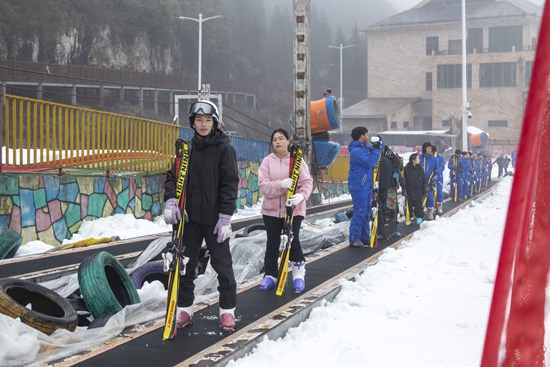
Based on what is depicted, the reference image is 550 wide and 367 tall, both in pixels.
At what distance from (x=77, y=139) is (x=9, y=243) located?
3743mm

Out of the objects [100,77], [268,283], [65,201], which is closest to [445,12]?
[100,77]

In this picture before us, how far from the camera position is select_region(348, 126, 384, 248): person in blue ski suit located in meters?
10.4

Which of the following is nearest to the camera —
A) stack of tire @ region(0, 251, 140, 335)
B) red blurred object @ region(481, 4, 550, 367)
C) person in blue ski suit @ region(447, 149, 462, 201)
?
red blurred object @ region(481, 4, 550, 367)

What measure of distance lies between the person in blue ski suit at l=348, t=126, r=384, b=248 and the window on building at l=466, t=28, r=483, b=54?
65.7m

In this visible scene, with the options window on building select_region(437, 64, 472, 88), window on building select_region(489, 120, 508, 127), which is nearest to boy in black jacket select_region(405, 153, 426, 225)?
window on building select_region(489, 120, 508, 127)

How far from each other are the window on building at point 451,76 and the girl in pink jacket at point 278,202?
7033cm

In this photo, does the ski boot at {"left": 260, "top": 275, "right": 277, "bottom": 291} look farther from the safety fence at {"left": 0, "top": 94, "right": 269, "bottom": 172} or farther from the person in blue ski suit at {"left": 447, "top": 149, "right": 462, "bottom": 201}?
the person in blue ski suit at {"left": 447, "top": 149, "right": 462, "bottom": 201}

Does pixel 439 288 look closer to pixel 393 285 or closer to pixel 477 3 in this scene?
pixel 393 285

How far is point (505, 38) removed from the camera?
7019 centimetres

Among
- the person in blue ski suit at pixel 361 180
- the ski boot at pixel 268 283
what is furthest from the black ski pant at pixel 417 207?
the ski boot at pixel 268 283

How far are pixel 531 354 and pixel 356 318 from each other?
5.45 metres

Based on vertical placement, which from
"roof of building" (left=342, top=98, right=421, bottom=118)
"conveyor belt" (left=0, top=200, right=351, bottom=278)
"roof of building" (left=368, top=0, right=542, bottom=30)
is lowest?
"conveyor belt" (left=0, top=200, right=351, bottom=278)

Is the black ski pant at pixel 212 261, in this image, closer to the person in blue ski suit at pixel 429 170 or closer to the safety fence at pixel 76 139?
the safety fence at pixel 76 139

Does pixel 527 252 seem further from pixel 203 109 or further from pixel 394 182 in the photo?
pixel 394 182
